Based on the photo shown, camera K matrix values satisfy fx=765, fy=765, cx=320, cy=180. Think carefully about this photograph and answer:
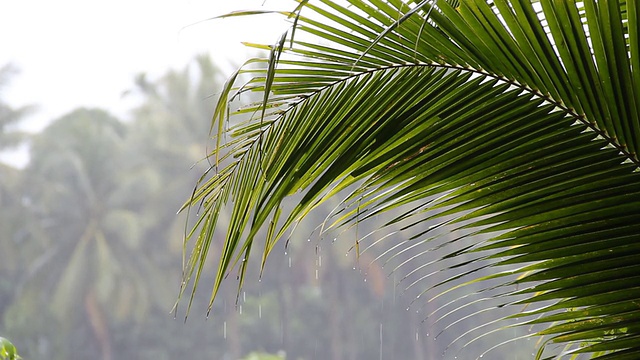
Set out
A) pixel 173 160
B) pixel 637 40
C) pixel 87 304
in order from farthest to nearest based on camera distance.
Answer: pixel 173 160 < pixel 87 304 < pixel 637 40

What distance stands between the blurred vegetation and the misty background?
0.03 metres

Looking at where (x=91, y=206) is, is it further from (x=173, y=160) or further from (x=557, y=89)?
(x=557, y=89)

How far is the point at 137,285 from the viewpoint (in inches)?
766

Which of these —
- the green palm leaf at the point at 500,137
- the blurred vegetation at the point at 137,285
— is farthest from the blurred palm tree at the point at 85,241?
the green palm leaf at the point at 500,137

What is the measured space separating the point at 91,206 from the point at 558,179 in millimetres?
20866

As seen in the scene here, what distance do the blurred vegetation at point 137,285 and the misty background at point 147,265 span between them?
33mm

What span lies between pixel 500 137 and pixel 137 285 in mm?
19772

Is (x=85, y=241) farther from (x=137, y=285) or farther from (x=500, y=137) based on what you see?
(x=500, y=137)

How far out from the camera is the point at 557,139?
46 centimetres

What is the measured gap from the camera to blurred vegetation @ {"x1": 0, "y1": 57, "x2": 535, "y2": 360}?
1908 cm

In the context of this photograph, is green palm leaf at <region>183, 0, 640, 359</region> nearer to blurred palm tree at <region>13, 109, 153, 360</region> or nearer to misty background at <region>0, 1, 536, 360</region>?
misty background at <region>0, 1, 536, 360</region>

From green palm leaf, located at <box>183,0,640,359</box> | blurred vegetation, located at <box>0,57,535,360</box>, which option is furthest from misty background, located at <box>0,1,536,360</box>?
green palm leaf, located at <box>183,0,640,359</box>

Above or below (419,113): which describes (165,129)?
above

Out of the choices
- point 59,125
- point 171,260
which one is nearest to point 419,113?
point 171,260
